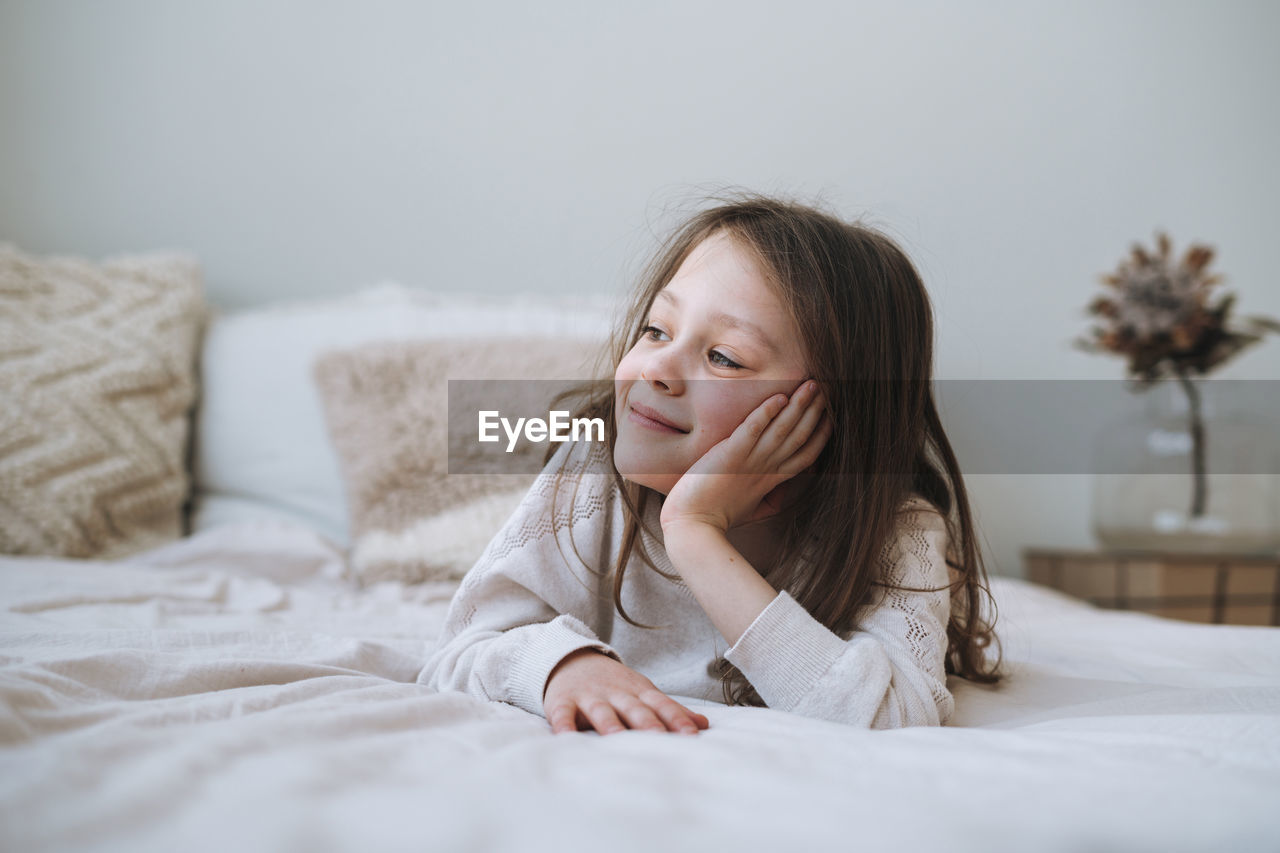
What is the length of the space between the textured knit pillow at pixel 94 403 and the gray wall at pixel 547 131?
375 millimetres

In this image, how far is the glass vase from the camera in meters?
1.62

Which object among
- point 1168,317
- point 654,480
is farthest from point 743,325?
point 1168,317

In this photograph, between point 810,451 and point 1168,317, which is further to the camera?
point 1168,317

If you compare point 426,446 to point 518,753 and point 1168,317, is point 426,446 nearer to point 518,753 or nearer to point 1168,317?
point 518,753

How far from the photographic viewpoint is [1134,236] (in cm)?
188

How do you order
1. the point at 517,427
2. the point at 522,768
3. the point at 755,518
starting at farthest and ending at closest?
the point at 517,427 → the point at 755,518 → the point at 522,768

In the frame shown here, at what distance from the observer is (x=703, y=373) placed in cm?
73

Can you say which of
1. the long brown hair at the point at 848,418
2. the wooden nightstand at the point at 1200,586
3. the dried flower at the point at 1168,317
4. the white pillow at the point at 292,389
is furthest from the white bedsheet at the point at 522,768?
the dried flower at the point at 1168,317

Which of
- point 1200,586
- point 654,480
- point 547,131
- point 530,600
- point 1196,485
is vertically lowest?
point 1200,586

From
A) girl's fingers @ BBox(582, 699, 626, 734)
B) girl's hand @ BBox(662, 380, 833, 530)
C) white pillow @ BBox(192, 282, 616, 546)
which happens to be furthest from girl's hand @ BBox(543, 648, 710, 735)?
white pillow @ BBox(192, 282, 616, 546)

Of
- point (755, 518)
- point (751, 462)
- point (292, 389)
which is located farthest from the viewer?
point (292, 389)

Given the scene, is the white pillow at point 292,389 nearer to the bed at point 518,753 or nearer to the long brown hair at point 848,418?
the bed at point 518,753

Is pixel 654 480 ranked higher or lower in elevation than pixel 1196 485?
higher

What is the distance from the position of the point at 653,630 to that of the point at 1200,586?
4.03 feet
